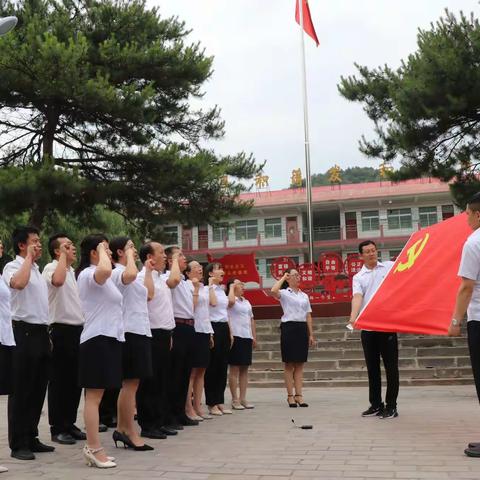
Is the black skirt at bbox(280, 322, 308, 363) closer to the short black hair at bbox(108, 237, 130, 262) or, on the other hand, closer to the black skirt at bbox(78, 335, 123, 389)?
the short black hair at bbox(108, 237, 130, 262)

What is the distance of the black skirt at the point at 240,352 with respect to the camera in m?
6.50

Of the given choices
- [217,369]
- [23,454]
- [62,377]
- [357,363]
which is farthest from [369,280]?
[357,363]

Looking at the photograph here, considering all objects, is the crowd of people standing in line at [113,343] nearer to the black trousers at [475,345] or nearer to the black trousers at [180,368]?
the black trousers at [180,368]

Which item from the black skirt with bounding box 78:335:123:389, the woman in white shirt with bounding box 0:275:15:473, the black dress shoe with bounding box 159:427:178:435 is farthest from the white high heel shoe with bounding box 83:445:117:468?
the black dress shoe with bounding box 159:427:178:435

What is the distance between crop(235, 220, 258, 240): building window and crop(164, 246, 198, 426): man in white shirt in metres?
25.3

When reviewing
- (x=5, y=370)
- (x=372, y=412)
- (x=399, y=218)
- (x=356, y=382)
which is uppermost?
(x=399, y=218)

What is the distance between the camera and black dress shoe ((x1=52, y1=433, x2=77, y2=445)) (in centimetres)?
446

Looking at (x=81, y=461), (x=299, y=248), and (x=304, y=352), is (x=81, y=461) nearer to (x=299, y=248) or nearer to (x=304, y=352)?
(x=304, y=352)

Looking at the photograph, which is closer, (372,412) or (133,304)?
(133,304)

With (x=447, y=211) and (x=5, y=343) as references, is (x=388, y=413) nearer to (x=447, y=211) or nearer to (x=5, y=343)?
(x=5, y=343)

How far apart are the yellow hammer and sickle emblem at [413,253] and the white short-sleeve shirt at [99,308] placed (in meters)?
2.37

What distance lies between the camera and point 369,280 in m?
5.66

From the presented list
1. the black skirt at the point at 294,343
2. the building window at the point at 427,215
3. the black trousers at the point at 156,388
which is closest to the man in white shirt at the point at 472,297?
the black trousers at the point at 156,388

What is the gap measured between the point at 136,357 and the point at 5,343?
833 mm
